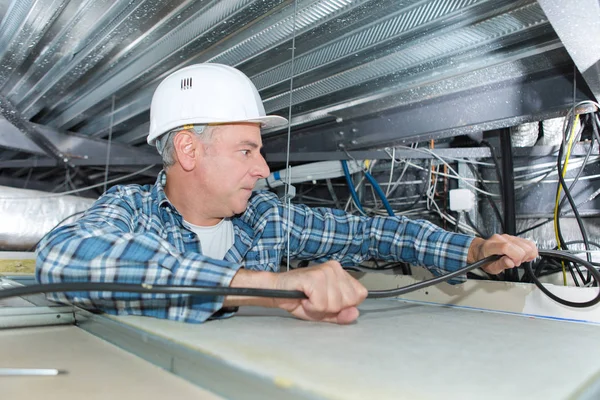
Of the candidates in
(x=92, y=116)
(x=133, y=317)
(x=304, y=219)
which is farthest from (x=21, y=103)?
(x=133, y=317)

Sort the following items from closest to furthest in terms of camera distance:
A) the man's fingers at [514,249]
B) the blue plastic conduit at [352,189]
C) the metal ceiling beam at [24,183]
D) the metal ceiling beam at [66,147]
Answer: the man's fingers at [514,249], the blue plastic conduit at [352,189], the metal ceiling beam at [66,147], the metal ceiling beam at [24,183]

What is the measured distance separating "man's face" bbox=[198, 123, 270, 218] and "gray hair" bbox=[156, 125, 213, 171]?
17mm

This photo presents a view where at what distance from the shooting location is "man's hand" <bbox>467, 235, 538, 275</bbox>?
0.91m

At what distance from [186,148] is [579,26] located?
92 centimetres

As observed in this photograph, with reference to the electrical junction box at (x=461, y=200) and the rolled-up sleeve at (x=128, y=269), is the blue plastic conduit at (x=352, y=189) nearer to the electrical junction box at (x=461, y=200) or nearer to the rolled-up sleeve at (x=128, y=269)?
the electrical junction box at (x=461, y=200)

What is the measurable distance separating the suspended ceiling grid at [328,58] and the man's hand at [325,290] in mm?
614

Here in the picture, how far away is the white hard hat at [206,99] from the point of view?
106cm

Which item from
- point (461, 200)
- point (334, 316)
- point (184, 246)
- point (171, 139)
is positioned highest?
point (171, 139)

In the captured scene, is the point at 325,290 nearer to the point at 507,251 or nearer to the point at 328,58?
the point at 507,251

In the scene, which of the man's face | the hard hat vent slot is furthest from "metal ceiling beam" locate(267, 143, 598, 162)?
the hard hat vent slot

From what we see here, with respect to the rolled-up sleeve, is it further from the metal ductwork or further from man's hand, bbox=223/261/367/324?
the metal ductwork

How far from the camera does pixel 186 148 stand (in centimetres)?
112

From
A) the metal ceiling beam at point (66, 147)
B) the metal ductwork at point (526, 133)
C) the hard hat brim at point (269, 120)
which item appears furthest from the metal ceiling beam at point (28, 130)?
the metal ductwork at point (526, 133)

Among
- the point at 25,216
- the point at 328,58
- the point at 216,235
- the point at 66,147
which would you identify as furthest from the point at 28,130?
the point at 328,58
